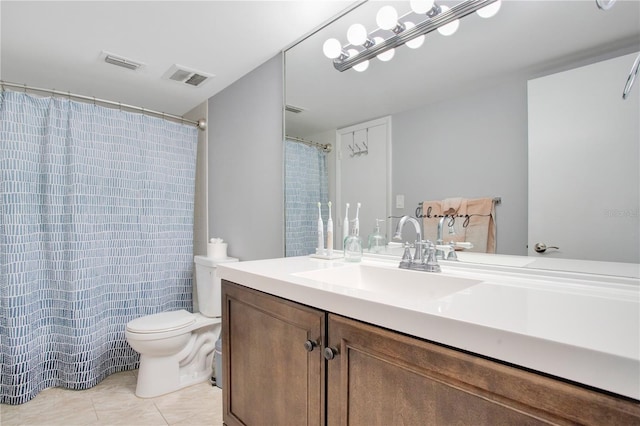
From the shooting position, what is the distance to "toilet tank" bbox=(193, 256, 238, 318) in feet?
7.36

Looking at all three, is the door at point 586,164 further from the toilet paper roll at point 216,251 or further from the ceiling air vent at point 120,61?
the ceiling air vent at point 120,61

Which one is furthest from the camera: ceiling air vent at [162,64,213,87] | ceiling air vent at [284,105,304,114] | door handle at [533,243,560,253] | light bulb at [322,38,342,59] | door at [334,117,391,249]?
ceiling air vent at [162,64,213,87]

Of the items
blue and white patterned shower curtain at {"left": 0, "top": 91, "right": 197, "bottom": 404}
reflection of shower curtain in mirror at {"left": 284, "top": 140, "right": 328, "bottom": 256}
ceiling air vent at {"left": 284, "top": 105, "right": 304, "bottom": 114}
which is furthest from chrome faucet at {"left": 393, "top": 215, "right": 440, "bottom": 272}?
blue and white patterned shower curtain at {"left": 0, "top": 91, "right": 197, "bottom": 404}

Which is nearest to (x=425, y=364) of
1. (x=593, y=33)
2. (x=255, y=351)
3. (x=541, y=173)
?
(x=255, y=351)

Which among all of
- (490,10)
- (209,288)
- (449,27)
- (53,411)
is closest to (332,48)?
(449,27)

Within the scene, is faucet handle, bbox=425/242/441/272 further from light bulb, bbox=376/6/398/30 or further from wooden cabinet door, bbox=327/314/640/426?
light bulb, bbox=376/6/398/30

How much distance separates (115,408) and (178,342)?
464 mm

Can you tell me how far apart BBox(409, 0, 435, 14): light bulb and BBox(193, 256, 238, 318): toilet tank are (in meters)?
1.81

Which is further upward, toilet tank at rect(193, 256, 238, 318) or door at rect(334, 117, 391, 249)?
door at rect(334, 117, 391, 249)

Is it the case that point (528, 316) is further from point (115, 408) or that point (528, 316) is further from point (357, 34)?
point (115, 408)

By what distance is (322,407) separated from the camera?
849 millimetres

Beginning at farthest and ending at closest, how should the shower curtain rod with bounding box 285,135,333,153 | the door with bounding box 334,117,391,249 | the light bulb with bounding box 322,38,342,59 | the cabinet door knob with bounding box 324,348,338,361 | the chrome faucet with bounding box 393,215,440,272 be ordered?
the shower curtain rod with bounding box 285,135,333,153
the light bulb with bounding box 322,38,342,59
the door with bounding box 334,117,391,249
the chrome faucet with bounding box 393,215,440,272
the cabinet door knob with bounding box 324,348,338,361

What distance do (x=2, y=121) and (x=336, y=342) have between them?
234 cm

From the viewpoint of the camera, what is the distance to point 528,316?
2.06 ft
